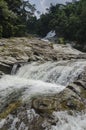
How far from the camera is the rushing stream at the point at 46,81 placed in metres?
12.1

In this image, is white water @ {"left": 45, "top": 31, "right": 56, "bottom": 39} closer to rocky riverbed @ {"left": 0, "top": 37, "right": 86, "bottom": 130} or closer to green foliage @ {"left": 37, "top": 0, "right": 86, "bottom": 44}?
green foliage @ {"left": 37, "top": 0, "right": 86, "bottom": 44}

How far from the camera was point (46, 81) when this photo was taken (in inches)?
832

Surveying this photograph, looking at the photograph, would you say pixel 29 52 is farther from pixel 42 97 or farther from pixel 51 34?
pixel 51 34

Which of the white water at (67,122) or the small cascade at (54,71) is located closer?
the white water at (67,122)

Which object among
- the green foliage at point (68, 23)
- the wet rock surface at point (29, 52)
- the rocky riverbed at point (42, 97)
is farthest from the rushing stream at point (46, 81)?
the green foliage at point (68, 23)

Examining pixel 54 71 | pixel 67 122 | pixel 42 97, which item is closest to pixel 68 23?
pixel 54 71

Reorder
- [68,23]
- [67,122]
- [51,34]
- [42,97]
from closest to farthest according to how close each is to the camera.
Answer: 1. [67,122]
2. [42,97]
3. [68,23]
4. [51,34]

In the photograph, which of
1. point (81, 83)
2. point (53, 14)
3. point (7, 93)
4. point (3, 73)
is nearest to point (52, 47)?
point (3, 73)

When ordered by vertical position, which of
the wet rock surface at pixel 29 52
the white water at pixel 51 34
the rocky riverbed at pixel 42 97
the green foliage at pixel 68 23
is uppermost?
the rocky riverbed at pixel 42 97

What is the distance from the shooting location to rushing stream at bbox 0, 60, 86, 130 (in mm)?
12055

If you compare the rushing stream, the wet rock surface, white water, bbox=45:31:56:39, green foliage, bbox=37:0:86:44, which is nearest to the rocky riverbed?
the rushing stream

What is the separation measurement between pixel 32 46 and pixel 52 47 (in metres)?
1.97

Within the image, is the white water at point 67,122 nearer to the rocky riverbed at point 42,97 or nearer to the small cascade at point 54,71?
the rocky riverbed at point 42,97

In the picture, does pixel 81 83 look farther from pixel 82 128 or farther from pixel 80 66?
pixel 80 66
